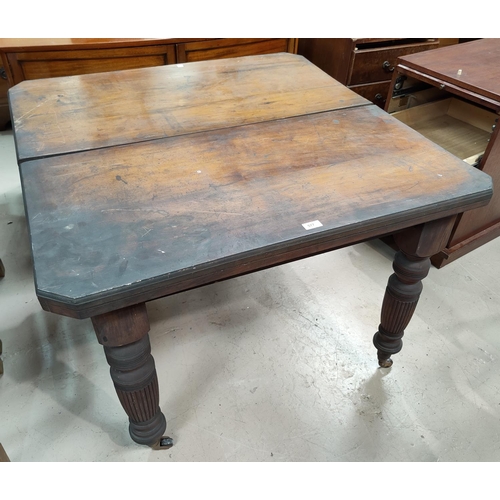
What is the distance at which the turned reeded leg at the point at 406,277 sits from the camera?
102 cm

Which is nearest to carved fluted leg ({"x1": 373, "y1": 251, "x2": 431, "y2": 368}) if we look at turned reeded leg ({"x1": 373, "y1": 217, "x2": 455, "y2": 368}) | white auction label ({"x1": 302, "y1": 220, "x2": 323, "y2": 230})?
turned reeded leg ({"x1": 373, "y1": 217, "x2": 455, "y2": 368})

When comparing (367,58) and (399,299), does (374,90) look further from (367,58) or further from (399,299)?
(399,299)

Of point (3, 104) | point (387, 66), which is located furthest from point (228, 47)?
point (3, 104)

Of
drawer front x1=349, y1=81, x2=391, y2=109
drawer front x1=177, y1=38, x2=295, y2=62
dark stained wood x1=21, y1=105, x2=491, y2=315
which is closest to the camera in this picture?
dark stained wood x1=21, y1=105, x2=491, y2=315

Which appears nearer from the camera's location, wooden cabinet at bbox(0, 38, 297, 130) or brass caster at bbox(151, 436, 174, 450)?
brass caster at bbox(151, 436, 174, 450)

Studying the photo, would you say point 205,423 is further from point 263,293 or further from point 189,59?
point 189,59

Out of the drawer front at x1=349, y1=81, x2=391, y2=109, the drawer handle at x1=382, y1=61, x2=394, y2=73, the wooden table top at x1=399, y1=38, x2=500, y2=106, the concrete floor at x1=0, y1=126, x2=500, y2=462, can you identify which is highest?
the wooden table top at x1=399, y1=38, x2=500, y2=106

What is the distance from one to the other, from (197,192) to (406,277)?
0.59 metres

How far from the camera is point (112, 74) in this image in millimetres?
1448

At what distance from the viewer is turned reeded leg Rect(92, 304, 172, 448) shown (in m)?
0.80

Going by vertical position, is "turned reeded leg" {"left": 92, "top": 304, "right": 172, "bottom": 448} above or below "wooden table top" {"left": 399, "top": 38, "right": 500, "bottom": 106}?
below

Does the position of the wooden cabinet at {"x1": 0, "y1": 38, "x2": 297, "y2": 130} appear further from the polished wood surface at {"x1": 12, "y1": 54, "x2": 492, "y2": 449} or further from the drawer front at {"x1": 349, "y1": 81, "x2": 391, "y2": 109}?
the drawer front at {"x1": 349, "y1": 81, "x2": 391, "y2": 109}

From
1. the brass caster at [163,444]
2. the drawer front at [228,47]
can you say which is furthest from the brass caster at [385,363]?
the drawer front at [228,47]

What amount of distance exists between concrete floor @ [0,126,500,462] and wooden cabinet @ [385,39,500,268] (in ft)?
0.60
